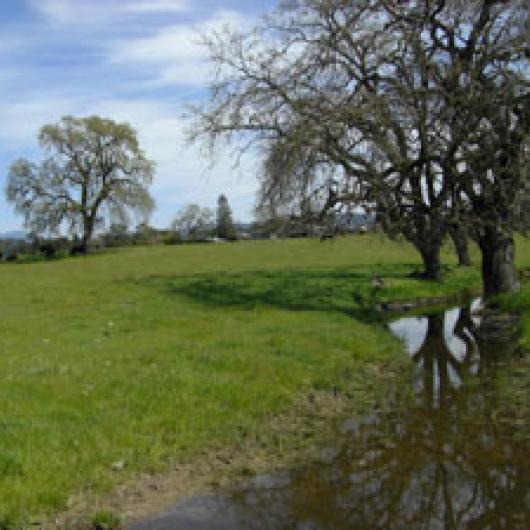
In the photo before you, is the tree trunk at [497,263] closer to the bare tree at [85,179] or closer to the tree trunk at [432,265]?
the tree trunk at [432,265]

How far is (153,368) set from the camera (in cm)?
1225

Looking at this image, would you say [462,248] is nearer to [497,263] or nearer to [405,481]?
[497,263]

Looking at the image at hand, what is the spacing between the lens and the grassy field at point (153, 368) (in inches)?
319

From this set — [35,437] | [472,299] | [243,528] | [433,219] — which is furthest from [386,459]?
[472,299]

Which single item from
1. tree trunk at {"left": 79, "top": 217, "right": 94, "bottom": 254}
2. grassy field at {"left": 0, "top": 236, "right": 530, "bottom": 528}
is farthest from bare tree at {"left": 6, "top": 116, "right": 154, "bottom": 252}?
grassy field at {"left": 0, "top": 236, "right": 530, "bottom": 528}

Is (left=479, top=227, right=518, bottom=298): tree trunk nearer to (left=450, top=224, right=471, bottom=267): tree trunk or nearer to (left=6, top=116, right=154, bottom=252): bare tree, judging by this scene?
(left=450, top=224, right=471, bottom=267): tree trunk

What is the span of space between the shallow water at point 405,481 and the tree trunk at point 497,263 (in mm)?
10410

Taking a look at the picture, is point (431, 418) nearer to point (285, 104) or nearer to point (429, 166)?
point (429, 166)

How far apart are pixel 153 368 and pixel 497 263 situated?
1341 cm

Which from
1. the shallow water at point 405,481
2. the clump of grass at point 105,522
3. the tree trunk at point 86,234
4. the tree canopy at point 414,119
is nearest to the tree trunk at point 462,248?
the tree canopy at point 414,119

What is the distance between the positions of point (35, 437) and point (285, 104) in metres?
15.8

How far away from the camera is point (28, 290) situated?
31031 mm

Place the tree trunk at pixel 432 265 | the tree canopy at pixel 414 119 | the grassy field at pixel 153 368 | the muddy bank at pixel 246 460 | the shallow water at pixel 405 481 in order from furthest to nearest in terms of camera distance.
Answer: the tree trunk at pixel 432 265 → the tree canopy at pixel 414 119 → the grassy field at pixel 153 368 → the muddy bank at pixel 246 460 → the shallow water at pixel 405 481

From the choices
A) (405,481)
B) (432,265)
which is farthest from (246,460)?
(432,265)
